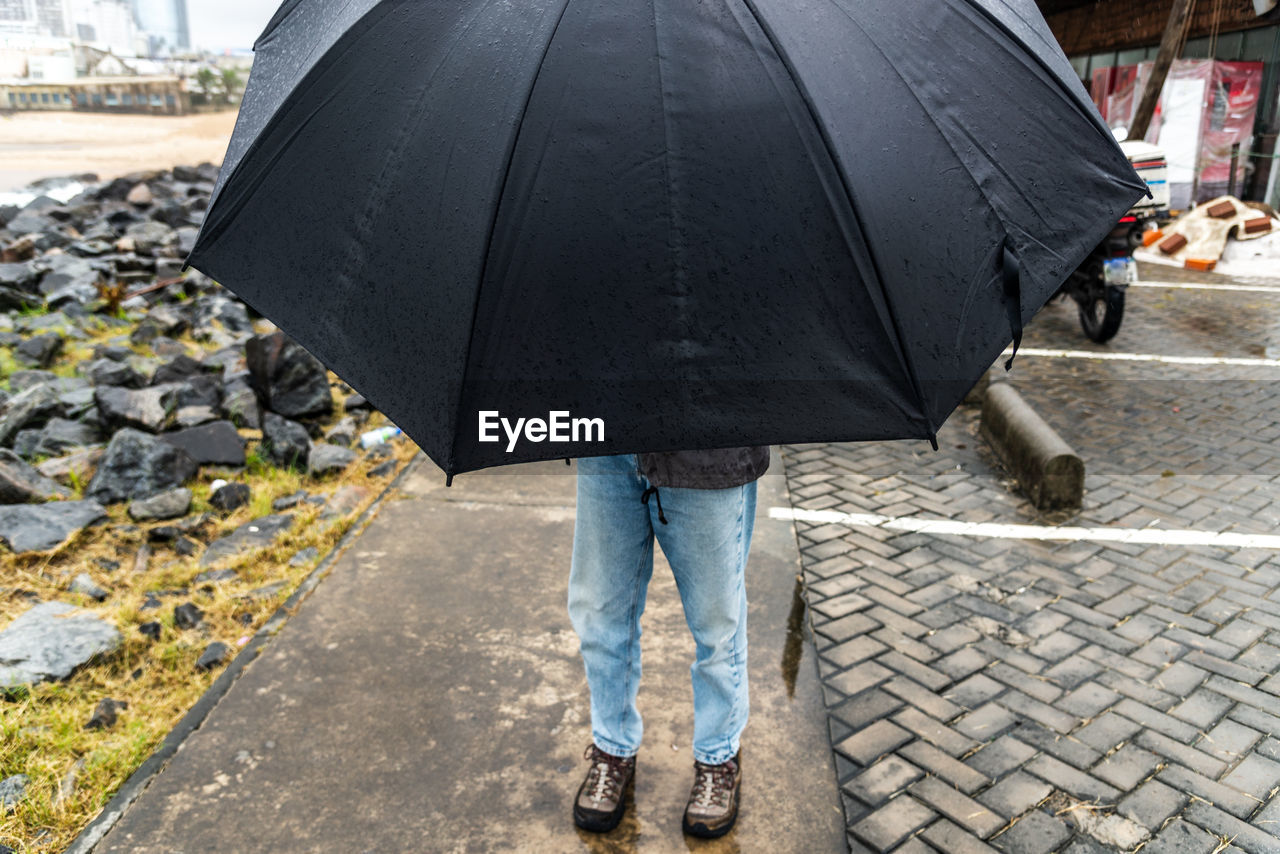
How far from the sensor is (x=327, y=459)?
219 inches

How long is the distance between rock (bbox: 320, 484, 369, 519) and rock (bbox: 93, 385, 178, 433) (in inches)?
63.6

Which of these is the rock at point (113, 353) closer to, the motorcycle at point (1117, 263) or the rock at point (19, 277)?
the rock at point (19, 277)

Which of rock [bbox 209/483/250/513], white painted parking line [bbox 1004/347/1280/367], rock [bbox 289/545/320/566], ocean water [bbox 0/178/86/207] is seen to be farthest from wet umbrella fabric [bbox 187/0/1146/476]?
ocean water [bbox 0/178/86/207]

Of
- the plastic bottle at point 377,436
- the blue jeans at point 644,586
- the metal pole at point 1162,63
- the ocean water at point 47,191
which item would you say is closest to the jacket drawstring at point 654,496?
the blue jeans at point 644,586

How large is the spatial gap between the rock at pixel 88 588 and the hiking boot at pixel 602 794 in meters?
2.66

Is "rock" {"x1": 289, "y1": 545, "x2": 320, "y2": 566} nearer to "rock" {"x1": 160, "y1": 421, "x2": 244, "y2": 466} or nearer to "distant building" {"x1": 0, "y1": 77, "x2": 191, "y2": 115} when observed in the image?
"rock" {"x1": 160, "y1": 421, "x2": 244, "y2": 466}

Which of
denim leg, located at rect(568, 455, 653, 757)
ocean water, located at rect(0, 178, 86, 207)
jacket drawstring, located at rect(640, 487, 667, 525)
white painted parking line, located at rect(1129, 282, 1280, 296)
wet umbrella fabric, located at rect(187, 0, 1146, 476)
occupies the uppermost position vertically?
wet umbrella fabric, located at rect(187, 0, 1146, 476)

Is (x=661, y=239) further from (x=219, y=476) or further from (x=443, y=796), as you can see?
(x=219, y=476)

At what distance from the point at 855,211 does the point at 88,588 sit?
397 centimetres

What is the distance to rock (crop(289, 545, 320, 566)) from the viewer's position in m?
4.35

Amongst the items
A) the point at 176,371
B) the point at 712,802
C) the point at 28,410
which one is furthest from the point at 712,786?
the point at 176,371

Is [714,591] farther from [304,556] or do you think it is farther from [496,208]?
[304,556]

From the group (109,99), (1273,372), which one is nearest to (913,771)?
(1273,372)

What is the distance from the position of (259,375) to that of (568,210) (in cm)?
535
